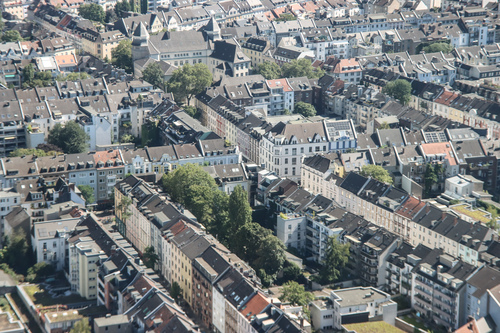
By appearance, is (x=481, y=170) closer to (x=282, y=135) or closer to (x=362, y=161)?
(x=362, y=161)

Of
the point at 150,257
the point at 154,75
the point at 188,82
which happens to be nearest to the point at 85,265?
the point at 150,257

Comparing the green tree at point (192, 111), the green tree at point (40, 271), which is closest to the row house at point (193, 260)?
the green tree at point (40, 271)

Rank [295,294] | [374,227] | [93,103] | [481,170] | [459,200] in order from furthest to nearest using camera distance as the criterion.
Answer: [93,103], [481,170], [459,200], [374,227], [295,294]

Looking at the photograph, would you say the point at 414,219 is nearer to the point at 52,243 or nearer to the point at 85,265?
the point at 85,265

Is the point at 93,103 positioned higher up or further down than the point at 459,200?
higher up

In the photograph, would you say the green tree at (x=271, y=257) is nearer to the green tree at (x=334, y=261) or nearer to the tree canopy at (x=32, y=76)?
the green tree at (x=334, y=261)

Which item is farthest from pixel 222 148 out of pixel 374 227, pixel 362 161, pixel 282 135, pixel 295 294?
→ pixel 295 294
